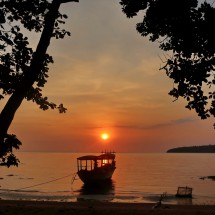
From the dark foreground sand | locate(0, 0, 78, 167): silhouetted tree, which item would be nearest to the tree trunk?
locate(0, 0, 78, 167): silhouetted tree

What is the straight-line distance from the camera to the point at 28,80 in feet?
32.9

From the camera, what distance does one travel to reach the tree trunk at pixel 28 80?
9.82 metres

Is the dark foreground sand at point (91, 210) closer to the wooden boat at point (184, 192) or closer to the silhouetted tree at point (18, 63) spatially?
the silhouetted tree at point (18, 63)

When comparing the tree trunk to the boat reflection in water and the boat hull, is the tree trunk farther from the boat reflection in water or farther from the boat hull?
the boat hull

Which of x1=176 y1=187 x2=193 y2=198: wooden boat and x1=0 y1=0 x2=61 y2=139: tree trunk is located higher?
x1=0 y1=0 x2=61 y2=139: tree trunk

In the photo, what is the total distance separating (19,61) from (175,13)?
501cm

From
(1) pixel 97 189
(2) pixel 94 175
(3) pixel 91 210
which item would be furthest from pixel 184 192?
(3) pixel 91 210

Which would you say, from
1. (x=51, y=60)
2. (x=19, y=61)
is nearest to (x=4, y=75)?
(x=19, y=61)

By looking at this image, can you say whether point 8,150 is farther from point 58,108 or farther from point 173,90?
point 173,90

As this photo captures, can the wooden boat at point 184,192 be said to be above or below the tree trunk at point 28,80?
below

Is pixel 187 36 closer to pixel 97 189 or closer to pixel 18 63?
pixel 18 63

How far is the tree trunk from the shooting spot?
9.82 metres

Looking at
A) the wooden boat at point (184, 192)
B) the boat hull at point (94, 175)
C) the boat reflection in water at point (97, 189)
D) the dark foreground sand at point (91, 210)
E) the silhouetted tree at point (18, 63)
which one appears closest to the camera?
the silhouetted tree at point (18, 63)

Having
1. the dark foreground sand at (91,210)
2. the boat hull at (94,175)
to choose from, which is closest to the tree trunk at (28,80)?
the dark foreground sand at (91,210)
